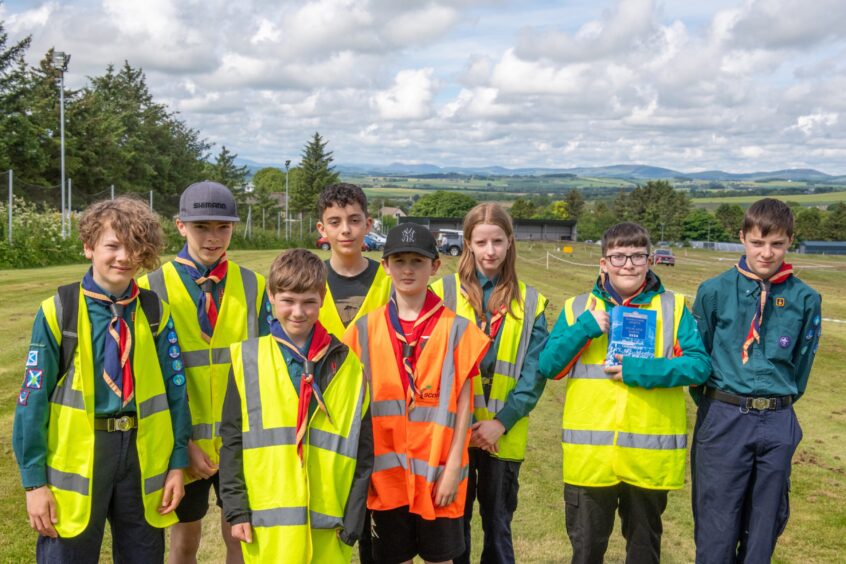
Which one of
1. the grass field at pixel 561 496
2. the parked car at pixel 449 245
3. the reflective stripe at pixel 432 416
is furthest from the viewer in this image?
the parked car at pixel 449 245

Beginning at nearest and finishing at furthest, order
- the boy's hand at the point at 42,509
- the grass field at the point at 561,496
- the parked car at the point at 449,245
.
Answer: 1. the boy's hand at the point at 42,509
2. the grass field at the point at 561,496
3. the parked car at the point at 449,245

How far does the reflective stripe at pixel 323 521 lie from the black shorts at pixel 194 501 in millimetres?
785

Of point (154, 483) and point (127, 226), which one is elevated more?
point (127, 226)

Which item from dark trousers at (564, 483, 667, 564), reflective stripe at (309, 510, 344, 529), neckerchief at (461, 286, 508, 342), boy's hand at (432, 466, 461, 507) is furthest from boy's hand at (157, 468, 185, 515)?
dark trousers at (564, 483, 667, 564)

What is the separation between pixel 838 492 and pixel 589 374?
374 cm

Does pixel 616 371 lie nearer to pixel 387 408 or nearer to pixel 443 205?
pixel 387 408

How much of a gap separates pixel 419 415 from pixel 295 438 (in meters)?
0.61

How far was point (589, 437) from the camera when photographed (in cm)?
347

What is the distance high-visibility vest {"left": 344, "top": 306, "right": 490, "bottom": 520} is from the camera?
3.10 m

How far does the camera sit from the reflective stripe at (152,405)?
2.90 m

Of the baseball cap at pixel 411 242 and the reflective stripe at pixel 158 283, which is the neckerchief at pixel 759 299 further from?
the reflective stripe at pixel 158 283

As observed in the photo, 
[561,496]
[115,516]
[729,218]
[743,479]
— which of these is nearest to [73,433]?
[115,516]

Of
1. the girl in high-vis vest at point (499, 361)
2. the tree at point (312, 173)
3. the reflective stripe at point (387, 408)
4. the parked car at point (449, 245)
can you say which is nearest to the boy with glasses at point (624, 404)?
the girl in high-vis vest at point (499, 361)

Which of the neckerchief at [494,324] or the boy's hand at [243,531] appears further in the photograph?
the neckerchief at [494,324]
